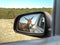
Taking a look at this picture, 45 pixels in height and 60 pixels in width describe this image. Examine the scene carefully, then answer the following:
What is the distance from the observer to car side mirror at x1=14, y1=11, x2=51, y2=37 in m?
1.31

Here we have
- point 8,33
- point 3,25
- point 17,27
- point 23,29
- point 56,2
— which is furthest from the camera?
point 3,25

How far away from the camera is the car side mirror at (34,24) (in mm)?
1311

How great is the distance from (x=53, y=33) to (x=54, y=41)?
17 centimetres

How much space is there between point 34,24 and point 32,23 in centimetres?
2

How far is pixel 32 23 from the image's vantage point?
143 cm

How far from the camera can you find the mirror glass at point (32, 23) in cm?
134

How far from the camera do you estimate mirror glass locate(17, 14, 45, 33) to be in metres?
1.34

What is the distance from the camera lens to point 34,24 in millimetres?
1450

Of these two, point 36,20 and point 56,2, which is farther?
point 36,20

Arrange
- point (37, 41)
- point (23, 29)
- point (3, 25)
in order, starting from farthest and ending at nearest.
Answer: point (3, 25) < point (23, 29) < point (37, 41)

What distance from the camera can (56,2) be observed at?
1.14m

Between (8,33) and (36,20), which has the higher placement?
(36,20)

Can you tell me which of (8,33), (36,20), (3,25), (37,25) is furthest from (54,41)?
(3,25)

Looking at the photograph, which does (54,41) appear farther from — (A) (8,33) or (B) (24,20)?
(A) (8,33)
